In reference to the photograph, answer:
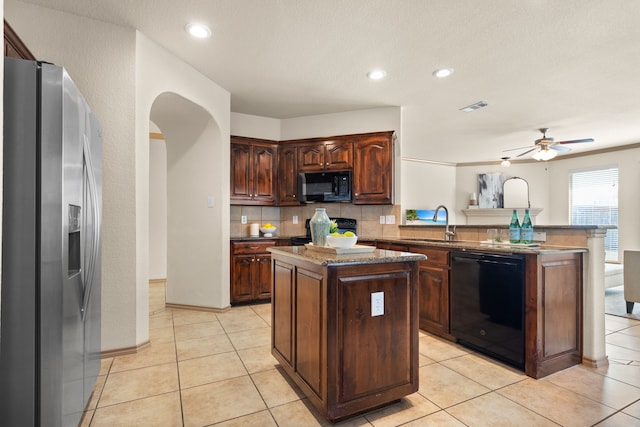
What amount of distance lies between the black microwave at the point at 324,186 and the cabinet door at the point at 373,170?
13cm

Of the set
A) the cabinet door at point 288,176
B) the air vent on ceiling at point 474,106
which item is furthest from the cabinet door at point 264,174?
the air vent on ceiling at point 474,106

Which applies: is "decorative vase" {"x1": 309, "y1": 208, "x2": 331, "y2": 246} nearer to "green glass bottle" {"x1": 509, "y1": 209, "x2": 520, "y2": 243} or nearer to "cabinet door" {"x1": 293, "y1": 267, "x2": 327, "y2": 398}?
"cabinet door" {"x1": 293, "y1": 267, "x2": 327, "y2": 398}

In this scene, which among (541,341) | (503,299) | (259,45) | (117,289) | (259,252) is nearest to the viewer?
(541,341)

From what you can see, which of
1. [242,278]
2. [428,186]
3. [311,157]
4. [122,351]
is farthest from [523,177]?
[122,351]

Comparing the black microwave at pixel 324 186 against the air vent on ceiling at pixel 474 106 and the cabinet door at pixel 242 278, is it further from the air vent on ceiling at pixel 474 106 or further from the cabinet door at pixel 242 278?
the air vent on ceiling at pixel 474 106

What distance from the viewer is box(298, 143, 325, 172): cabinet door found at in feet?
15.4

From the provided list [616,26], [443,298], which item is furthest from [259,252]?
[616,26]

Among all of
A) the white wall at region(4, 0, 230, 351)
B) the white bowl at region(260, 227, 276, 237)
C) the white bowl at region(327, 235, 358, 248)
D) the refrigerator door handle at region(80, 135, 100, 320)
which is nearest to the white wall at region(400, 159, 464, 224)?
the white bowl at region(260, 227, 276, 237)

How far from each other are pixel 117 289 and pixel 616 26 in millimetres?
4555

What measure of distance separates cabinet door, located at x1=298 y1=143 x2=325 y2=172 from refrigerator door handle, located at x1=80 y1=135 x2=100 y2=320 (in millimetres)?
3053

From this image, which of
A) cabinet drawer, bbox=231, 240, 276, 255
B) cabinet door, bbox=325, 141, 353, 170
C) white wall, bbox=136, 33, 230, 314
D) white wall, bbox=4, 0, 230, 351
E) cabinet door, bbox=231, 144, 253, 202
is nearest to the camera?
white wall, bbox=4, 0, 230, 351

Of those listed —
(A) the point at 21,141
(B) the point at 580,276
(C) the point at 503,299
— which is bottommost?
(C) the point at 503,299

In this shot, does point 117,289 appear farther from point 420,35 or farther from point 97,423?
point 420,35

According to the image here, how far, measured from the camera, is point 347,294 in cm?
178
